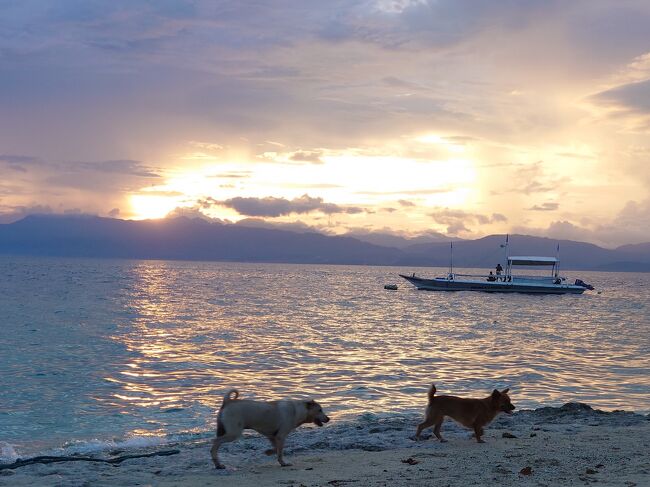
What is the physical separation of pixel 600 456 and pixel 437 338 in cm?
2280

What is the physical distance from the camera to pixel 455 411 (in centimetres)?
996

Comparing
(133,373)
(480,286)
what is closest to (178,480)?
(133,373)

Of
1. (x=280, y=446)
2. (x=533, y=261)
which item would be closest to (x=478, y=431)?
(x=280, y=446)

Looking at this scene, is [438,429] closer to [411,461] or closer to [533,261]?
[411,461]

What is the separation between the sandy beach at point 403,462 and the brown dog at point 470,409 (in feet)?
1.14

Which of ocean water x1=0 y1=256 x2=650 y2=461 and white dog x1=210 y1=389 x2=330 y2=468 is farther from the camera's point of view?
ocean water x1=0 y1=256 x2=650 y2=461

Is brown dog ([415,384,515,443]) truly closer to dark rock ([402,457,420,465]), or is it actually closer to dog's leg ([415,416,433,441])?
dog's leg ([415,416,433,441])

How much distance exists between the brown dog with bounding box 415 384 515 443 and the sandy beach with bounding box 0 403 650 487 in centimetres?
35

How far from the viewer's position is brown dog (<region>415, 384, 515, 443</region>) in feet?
32.7

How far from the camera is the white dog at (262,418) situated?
8.44 metres

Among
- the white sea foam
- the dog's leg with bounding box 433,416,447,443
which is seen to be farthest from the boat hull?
the white sea foam

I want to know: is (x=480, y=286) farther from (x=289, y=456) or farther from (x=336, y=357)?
(x=289, y=456)

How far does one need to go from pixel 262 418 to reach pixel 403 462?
2.09 meters

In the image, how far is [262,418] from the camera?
8.58m
